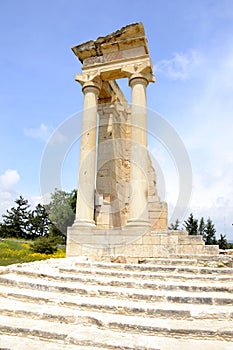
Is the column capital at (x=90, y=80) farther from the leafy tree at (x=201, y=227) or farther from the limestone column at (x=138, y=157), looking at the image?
the leafy tree at (x=201, y=227)

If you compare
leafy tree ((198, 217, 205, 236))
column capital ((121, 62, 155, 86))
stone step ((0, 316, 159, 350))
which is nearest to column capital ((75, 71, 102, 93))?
column capital ((121, 62, 155, 86))

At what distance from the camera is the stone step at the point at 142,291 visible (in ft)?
15.9

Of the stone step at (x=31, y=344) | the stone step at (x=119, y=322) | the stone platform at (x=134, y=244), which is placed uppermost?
the stone platform at (x=134, y=244)

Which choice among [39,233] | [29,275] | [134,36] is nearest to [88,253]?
[29,275]

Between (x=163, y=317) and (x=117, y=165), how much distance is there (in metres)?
12.1

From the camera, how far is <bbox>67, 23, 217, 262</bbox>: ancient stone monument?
12039mm

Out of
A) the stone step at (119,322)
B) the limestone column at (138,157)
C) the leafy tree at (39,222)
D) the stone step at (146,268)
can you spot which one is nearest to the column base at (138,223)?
the limestone column at (138,157)

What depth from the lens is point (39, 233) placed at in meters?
51.2

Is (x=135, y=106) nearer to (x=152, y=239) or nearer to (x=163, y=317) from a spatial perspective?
(x=152, y=239)

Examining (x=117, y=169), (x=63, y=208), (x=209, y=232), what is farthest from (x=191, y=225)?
(x=117, y=169)

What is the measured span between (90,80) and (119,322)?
1301 cm

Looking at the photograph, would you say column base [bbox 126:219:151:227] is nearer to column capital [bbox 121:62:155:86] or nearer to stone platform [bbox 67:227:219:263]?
stone platform [bbox 67:227:219:263]

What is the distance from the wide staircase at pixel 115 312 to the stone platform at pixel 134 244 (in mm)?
5166

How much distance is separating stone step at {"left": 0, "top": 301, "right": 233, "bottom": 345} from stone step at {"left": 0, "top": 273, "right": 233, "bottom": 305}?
58 centimetres
